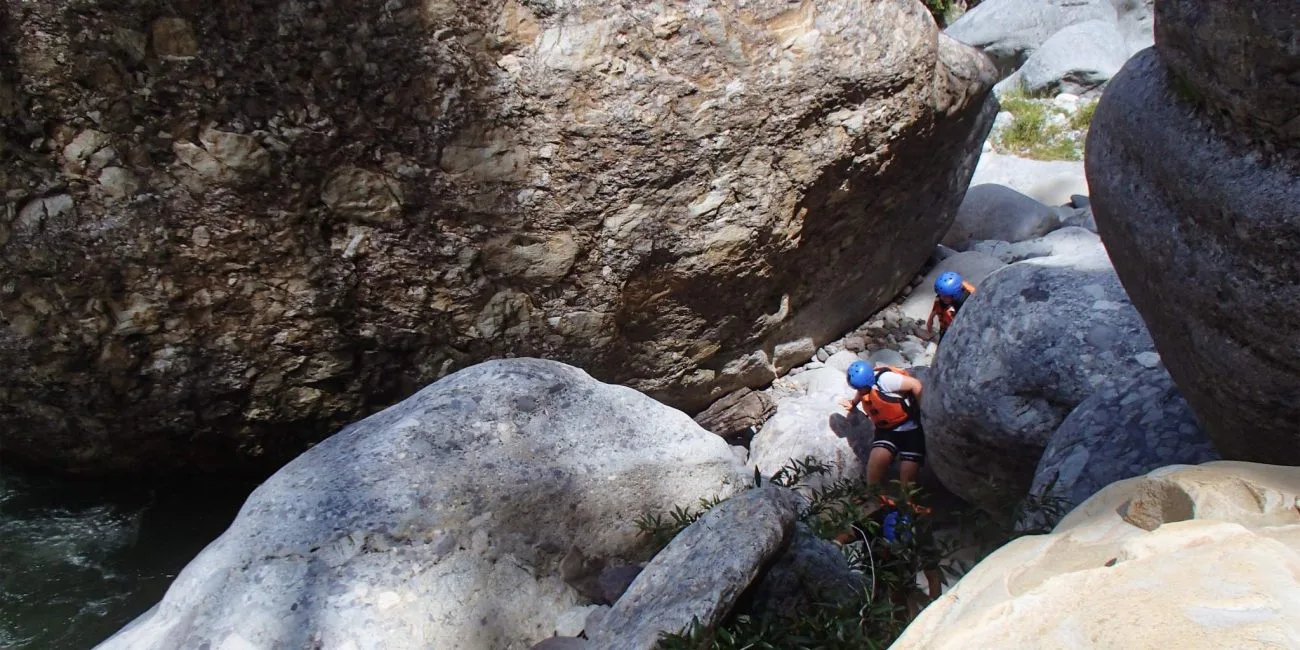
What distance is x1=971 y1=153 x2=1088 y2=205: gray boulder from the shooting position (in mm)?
6117

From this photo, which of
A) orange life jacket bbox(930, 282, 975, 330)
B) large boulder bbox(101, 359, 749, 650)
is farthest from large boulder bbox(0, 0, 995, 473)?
large boulder bbox(101, 359, 749, 650)

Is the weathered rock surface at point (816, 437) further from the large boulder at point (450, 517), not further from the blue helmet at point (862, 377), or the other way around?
the large boulder at point (450, 517)

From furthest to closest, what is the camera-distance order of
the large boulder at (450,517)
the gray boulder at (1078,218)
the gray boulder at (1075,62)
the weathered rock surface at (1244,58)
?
the gray boulder at (1075,62) < the gray boulder at (1078,218) < the large boulder at (450,517) < the weathered rock surface at (1244,58)

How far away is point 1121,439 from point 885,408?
135 cm

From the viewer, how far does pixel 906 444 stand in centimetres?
386

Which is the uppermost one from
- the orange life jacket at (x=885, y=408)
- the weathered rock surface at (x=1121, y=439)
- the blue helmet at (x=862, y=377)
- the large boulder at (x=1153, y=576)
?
the large boulder at (x=1153, y=576)

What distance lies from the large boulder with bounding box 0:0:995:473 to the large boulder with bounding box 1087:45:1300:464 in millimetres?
1856

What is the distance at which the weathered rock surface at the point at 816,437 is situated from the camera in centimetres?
408

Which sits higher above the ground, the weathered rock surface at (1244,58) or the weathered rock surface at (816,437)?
the weathered rock surface at (1244,58)

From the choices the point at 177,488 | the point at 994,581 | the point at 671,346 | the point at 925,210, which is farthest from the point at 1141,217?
the point at 177,488

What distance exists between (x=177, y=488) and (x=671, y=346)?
2.20 metres

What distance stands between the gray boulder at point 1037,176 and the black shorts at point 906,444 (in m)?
2.74

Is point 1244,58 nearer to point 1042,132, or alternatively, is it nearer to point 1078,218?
point 1078,218

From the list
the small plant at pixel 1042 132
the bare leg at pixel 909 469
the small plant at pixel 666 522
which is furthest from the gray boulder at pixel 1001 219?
the small plant at pixel 666 522
